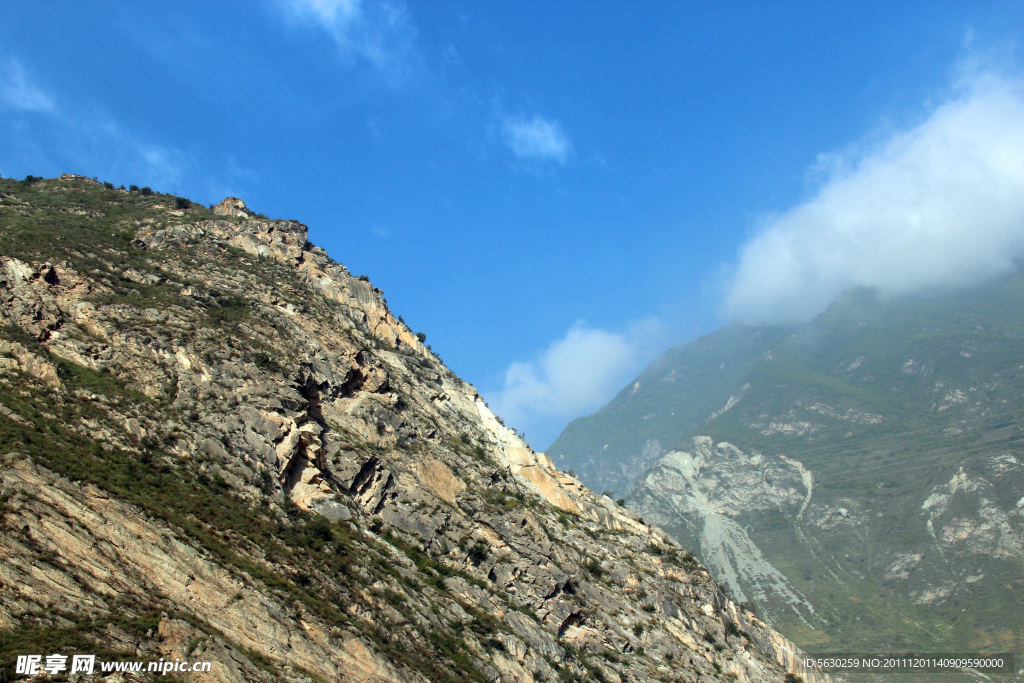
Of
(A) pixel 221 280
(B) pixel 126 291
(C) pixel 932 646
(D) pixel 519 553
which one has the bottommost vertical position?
(D) pixel 519 553

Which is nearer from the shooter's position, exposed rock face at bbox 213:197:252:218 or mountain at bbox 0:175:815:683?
mountain at bbox 0:175:815:683

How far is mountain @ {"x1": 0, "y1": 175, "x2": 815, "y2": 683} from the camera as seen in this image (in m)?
36.9

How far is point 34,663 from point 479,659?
2814 centimetres

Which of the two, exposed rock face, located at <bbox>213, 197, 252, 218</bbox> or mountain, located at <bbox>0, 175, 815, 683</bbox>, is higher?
exposed rock face, located at <bbox>213, 197, 252, 218</bbox>

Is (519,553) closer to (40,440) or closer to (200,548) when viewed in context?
(200,548)

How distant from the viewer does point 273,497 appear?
51.2 meters

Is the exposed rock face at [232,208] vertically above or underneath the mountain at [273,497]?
above

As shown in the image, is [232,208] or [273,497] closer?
[273,497]

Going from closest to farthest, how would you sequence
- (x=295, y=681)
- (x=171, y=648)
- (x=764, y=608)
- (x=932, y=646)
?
(x=171, y=648) → (x=295, y=681) → (x=932, y=646) → (x=764, y=608)

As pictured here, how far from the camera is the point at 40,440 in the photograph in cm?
4238

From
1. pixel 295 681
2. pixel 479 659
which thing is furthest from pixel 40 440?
pixel 479 659

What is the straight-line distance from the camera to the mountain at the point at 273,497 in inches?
1454

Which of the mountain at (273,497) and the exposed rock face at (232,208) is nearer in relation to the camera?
the mountain at (273,497)

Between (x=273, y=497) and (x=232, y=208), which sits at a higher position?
(x=232, y=208)
